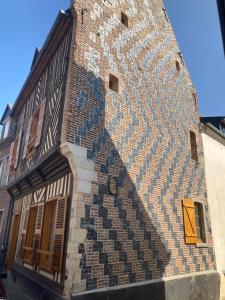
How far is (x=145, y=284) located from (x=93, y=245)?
1790 mm

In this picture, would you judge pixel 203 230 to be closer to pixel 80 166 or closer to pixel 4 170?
pixel 80 166

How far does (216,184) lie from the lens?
32.6 ft

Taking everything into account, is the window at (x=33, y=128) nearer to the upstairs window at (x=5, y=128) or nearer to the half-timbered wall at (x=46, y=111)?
A: the half-timbered wall at (x=46, y=111)

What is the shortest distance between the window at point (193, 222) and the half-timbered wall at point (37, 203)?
410 centimetres

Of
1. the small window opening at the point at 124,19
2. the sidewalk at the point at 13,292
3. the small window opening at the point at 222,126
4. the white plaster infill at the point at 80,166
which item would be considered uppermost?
the small window opening at the point at 124,19

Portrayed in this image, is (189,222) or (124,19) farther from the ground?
(124,19)

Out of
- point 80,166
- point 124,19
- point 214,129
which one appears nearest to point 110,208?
point 80,166

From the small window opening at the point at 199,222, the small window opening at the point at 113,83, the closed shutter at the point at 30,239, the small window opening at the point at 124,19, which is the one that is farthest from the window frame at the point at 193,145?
the closed shutter at the point at 30,239

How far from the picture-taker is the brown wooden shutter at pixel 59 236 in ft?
16.2

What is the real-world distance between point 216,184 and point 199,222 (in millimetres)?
2214

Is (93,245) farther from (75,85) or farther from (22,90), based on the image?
(22,90)

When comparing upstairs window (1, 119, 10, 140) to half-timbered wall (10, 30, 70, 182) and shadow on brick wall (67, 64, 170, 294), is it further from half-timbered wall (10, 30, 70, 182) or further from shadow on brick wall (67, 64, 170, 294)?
shadow on brick wall (67, 64, 170, 294)

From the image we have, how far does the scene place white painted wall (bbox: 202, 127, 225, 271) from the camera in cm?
873

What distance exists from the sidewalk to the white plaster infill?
355 centimetres
